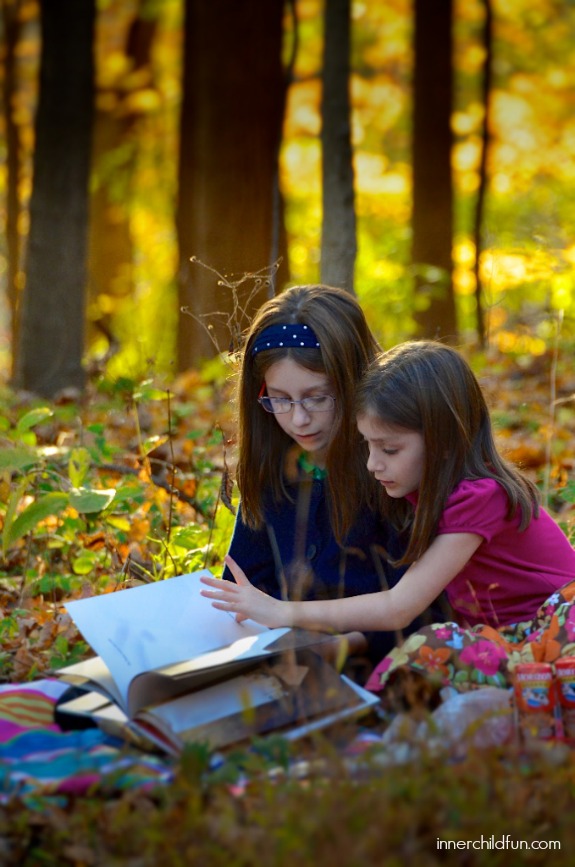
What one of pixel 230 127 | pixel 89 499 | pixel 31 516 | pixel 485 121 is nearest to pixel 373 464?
pixel 89 499

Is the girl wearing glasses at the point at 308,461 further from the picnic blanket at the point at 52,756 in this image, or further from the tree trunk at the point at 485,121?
the tree trunk at the point at 485,121

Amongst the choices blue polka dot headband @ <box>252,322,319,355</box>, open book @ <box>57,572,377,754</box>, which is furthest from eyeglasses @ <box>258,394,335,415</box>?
open book @ <box>57,572,377,754</box>

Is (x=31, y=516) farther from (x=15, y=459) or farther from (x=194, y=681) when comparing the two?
(x=194, y=681)

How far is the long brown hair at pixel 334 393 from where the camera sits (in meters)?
3.18

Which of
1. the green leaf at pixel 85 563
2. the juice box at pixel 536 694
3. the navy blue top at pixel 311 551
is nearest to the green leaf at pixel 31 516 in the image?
the green leaf at pixel 85 563

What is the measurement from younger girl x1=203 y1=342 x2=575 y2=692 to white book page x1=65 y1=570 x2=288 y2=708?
69mm

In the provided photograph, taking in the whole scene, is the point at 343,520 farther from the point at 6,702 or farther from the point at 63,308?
the point at 63,308

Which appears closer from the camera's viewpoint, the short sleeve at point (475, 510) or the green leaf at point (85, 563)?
the short sleeve at point (475, 510)

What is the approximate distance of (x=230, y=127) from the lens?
23.3 feet

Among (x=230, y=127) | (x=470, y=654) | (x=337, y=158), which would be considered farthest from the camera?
(x=230, y=127)

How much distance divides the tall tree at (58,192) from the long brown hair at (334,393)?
5.37 meters

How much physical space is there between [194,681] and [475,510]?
940 millimetres

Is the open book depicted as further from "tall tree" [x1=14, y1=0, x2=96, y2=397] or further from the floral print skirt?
"tall tree" [x1=14, y1=0, x2=96, y2=397]

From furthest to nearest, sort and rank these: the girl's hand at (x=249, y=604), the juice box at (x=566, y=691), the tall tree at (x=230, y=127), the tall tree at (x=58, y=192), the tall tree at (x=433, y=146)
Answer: the tall tree at (x=433, y=146), the tall tree at (x=58, y=192), the tall tree at (x=230, y=127), the girl's hand at (x=249, y=604), the juice box at (x=566, y=691)
